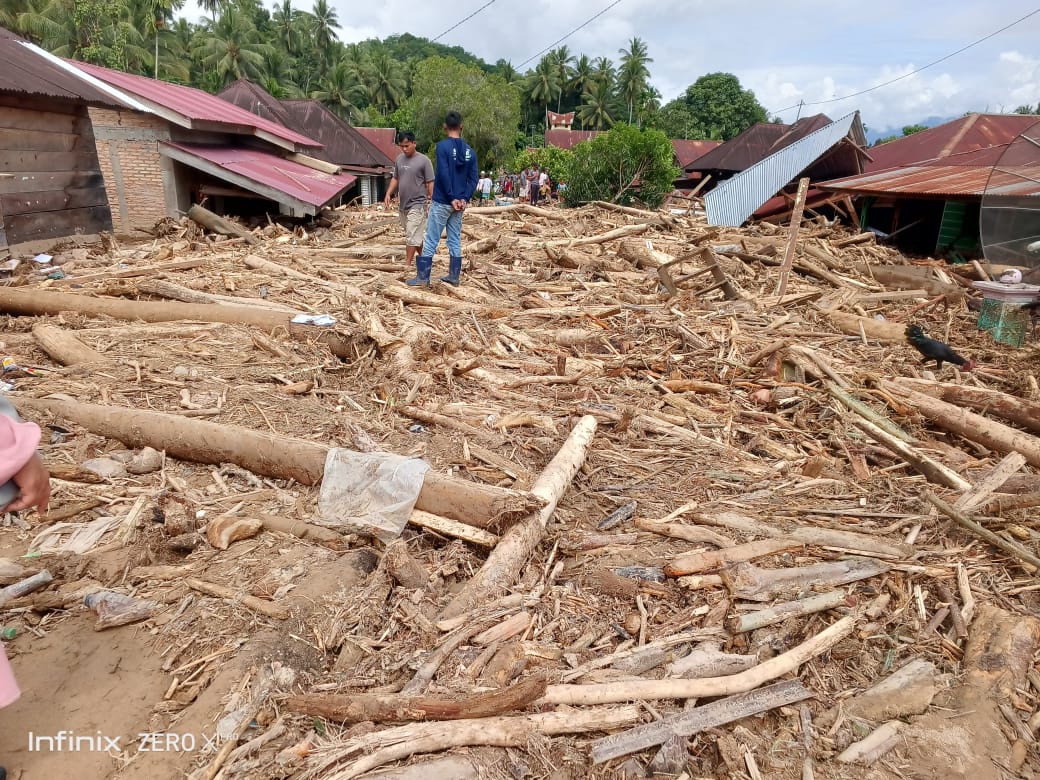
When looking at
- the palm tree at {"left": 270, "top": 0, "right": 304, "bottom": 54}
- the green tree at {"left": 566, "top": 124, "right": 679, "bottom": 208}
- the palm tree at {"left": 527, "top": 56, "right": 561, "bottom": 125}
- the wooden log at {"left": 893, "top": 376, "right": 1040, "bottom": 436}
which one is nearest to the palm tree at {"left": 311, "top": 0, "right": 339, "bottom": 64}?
the palm tree at {"left": 270, "top": 0, "right": 304, "bottom": 54}

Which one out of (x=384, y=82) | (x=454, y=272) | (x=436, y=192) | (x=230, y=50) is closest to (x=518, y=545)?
(x=436, y=192)

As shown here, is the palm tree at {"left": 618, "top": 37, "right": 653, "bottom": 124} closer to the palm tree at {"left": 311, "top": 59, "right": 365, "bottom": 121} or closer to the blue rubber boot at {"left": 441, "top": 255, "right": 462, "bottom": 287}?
the palm tree at {"left": 311, "top": 59, "right": 365, "bottom": 121}

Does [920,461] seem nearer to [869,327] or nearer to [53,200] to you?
[869,327]

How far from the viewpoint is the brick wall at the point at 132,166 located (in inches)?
559

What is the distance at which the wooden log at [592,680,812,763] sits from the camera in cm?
239

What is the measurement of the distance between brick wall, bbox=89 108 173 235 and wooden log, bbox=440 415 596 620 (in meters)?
14.0

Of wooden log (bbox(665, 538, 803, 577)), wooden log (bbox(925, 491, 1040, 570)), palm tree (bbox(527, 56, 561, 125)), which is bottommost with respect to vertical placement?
wooden log (bbox(665, 538, 803, 577))

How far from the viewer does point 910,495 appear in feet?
14.5

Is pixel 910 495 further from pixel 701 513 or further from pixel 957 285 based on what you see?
pixel 957 285

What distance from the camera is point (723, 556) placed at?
3539mm

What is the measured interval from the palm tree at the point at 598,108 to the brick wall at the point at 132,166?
204ft

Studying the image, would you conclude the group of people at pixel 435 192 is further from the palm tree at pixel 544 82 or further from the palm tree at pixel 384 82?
the palm tree at pixel 544 82

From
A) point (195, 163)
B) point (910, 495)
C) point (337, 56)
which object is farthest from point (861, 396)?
point (337, 56)

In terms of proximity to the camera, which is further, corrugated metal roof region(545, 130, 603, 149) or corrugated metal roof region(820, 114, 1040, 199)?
corrugated metal roof region(545, 130, 603, 149)
